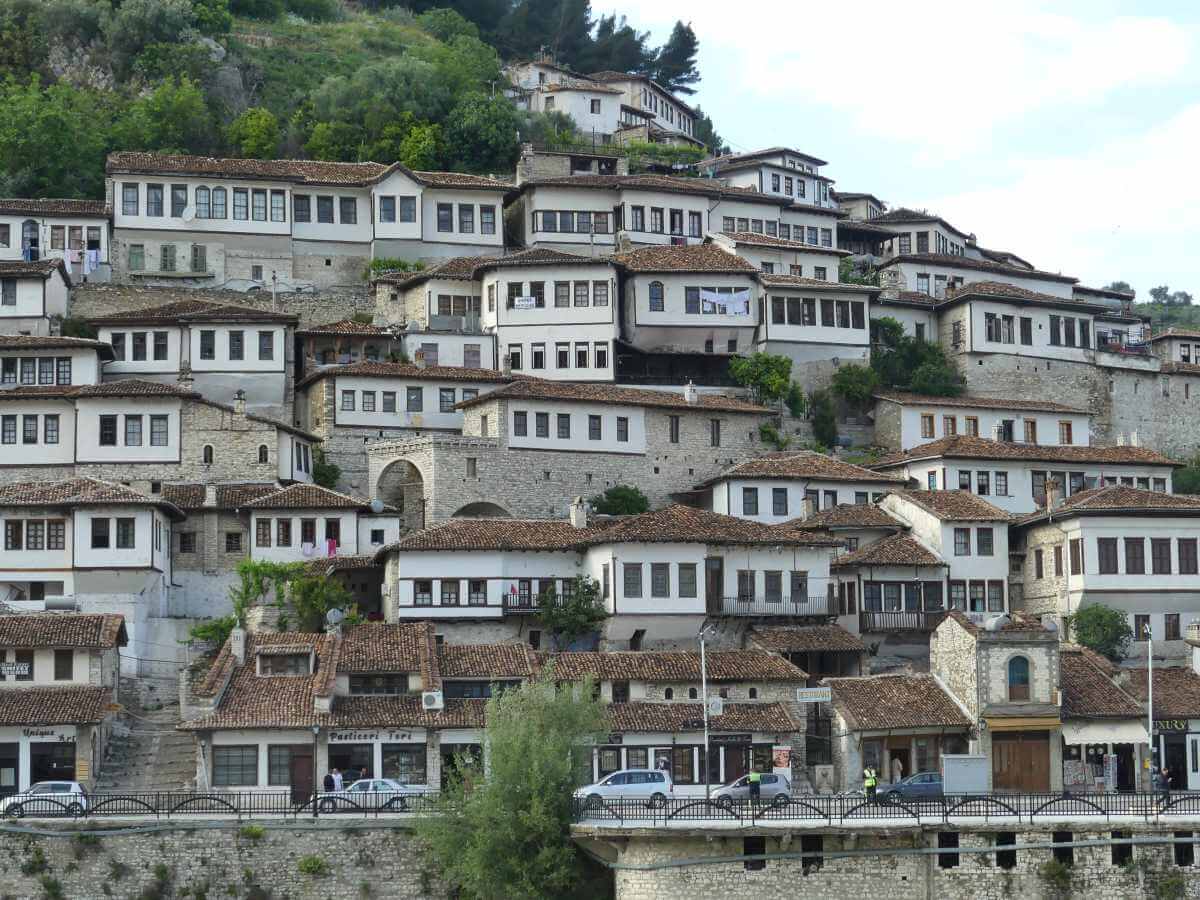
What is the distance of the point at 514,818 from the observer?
45.7 metres

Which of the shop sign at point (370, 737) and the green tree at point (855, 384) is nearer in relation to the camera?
the shop sign at point (370, 737)

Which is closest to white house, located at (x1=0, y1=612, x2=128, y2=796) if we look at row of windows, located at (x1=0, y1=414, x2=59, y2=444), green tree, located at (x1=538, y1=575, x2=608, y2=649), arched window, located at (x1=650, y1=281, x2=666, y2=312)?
green tree, located at (x1=538, y1=575, x2=608, y2=649)

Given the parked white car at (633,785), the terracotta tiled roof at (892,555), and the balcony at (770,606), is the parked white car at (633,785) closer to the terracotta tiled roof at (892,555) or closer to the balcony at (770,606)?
the balcony at (770,606)

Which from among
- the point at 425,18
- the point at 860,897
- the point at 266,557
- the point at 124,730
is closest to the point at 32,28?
the point at 425,18

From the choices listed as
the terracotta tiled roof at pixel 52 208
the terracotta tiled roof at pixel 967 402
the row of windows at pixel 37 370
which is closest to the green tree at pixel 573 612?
Result: the row of windows at pixel 37 370

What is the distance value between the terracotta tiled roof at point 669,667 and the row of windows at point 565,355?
2189 cm

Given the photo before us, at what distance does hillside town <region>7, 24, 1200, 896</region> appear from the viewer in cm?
5519

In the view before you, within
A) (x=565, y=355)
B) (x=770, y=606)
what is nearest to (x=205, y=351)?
(x=565, y=355)

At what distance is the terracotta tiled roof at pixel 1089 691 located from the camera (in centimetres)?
5603

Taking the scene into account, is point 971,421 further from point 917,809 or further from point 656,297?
point 917,809

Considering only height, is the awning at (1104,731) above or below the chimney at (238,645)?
below

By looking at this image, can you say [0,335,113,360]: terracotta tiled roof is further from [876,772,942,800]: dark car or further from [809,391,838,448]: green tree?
[876,772,942,800]: dark car

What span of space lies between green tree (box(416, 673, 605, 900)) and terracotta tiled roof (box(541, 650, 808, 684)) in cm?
837

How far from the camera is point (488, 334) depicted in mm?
79875
